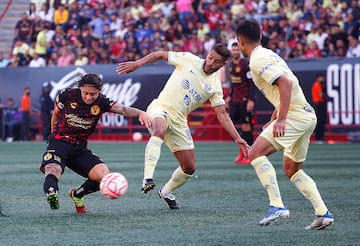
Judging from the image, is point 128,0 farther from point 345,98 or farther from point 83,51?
point 345,98

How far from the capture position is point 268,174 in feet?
28.0

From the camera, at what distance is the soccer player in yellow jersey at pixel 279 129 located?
8.38m

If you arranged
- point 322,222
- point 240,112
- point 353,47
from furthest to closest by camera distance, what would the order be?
point 353,47 → point 240,112 → point 322,222

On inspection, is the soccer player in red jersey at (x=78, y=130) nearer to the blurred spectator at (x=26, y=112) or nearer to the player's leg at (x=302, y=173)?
the player's leg at (x=302, y=173)

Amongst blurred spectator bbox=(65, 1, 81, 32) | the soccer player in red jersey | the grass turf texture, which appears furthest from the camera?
→ blurred spectator bbox=(65, 1, 81, 32)

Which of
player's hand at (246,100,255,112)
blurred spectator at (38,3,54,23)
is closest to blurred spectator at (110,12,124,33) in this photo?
blurred spectator at (38,3,54,23)

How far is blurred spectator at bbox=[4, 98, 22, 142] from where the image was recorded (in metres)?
29.3

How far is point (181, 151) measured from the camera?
35.7ft

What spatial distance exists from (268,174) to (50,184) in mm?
2247

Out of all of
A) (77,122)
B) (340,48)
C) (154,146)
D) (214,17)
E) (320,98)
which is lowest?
(320,98)

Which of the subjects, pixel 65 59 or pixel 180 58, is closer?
pixel 180 58

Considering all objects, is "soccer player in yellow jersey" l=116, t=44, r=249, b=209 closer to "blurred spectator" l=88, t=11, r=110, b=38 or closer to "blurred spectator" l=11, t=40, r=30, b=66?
"blurred spectator" l=88, t=11, r=110, b=38

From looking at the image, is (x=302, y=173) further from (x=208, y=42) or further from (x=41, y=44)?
(x=41, y=44)

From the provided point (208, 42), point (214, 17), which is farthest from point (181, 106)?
point (214, 17)
